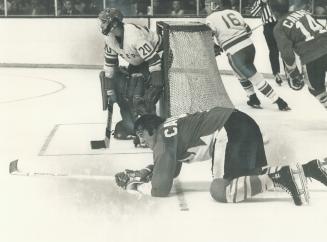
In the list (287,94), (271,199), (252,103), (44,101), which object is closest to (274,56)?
(287,94)

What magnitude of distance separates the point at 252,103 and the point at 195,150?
317cm

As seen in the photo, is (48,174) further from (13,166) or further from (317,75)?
(317,75)

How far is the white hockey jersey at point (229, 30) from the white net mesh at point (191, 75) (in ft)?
2.14

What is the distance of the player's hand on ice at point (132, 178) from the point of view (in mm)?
3545

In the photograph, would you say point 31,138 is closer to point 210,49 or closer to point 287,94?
point 210,49

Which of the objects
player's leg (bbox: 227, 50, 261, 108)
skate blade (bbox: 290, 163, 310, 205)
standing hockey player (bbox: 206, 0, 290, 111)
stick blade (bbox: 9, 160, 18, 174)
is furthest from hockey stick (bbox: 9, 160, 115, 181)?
player's leg (bbox: 227, 50, 261, 108)

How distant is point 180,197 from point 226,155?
33cm

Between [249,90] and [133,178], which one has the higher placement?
[133,178]

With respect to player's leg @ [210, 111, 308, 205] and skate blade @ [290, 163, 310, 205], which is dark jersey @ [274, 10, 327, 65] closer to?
player's leg @ [210, 111, 308, 205]

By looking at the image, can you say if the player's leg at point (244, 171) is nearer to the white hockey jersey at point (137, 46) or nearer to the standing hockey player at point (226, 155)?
the standing hockey player at point (226, 155)

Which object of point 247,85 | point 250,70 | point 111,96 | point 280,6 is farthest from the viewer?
point 247,85

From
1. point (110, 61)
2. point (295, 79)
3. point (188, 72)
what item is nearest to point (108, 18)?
point (110, 61)

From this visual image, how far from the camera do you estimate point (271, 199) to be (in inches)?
135

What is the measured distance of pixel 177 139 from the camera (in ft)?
10.9
